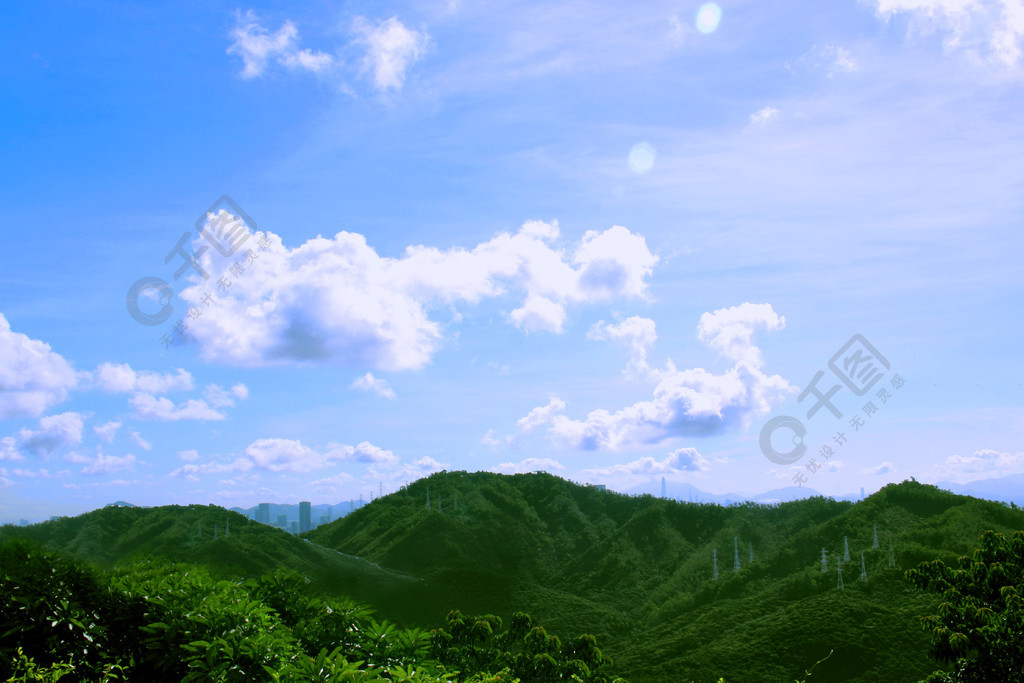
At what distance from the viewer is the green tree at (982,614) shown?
1320 cm

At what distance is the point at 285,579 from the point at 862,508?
60.1 m

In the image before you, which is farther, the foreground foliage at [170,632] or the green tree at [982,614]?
the green tree at [982,614]

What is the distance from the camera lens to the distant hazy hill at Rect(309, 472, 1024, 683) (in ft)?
127

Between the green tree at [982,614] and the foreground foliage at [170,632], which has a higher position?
the foreground foliage at [170,632]

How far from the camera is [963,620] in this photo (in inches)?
560

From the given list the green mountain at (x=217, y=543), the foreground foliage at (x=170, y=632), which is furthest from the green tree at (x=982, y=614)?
the green mountain at (x=217, y=543)

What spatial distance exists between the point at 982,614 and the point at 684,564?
182 feet

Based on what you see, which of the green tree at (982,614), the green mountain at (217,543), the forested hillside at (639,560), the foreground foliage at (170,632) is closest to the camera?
the foreground foliage at (170,632)

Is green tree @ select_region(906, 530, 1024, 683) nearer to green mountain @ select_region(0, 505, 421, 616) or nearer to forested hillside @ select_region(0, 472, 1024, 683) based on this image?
A: forested hillside @ select_region(0, 472, 1024, 683)

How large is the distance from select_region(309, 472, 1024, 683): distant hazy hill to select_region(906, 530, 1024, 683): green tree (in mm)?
24127

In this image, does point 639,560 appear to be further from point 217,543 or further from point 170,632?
point 170,632

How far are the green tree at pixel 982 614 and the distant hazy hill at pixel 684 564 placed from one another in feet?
79.2

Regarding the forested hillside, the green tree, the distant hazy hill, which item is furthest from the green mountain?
the green tree

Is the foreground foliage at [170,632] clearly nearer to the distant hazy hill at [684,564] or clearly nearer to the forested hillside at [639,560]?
the forested hillside at [639,560]
